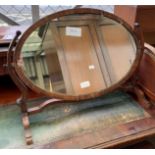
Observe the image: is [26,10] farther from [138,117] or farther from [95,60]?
[138,117]

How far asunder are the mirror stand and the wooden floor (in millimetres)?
165

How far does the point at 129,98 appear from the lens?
99 cm

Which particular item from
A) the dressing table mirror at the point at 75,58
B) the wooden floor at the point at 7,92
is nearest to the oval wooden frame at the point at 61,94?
the dressing table mirror at the point at 75,58

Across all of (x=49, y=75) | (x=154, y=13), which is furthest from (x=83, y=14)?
(x=154, y=13)

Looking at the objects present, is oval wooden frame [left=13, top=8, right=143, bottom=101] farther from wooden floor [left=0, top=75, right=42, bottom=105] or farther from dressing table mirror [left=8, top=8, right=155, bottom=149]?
wooden floor [left=0, top=75, right=42, bottom=105]

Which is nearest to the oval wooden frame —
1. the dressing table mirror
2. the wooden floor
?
the dressing table mirror

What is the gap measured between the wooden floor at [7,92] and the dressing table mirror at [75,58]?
0.18m

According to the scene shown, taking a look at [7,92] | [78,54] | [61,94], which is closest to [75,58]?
[78,54]

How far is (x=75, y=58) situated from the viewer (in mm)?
861

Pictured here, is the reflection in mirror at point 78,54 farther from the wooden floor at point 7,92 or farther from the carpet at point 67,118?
the wooden floor at point 7,92

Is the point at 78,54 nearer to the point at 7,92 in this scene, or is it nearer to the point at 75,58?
the point at 75,58

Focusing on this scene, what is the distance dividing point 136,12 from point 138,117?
485mm

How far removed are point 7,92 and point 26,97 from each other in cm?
26

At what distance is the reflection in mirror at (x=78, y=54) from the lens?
0.81 meters
